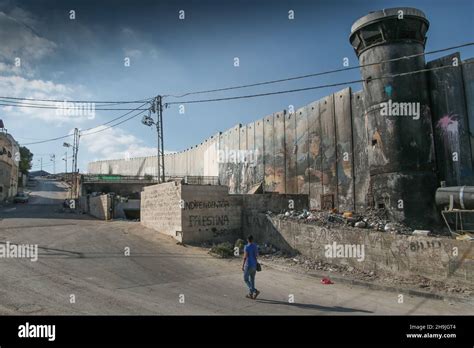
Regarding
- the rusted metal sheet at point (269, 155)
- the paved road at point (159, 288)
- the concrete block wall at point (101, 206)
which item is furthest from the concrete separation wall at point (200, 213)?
the concrete block wall at point (101, 206)

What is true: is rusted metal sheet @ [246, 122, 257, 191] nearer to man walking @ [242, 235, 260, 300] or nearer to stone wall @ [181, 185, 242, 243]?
stone wall @ [181, 185, 242, 243]

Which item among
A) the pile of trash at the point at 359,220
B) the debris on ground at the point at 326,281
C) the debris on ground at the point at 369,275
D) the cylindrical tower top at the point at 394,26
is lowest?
the debris on ground at the point at 326,281

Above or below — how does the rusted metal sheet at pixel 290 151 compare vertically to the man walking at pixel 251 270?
above

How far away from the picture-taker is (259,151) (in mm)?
23875

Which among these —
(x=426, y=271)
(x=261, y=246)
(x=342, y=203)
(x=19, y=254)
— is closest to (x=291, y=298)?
(x=426, y=271)

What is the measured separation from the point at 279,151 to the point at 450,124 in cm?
1035

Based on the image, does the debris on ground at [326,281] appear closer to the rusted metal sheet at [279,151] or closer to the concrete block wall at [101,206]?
the rusted metal sheet at [279,151]

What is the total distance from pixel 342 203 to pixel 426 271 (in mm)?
7301

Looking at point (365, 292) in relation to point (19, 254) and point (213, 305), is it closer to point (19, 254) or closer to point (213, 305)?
point (213, 305)

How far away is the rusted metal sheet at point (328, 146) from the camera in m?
17.2

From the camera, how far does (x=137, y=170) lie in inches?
2431

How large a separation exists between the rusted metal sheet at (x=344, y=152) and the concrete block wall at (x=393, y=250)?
373 centimetres

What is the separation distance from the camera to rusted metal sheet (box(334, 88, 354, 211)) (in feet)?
53.4

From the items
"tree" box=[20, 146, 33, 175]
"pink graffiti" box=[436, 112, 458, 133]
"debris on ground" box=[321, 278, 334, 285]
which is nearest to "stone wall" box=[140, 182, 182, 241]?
"debris on ground" box=[321, 278, 334, 285]
